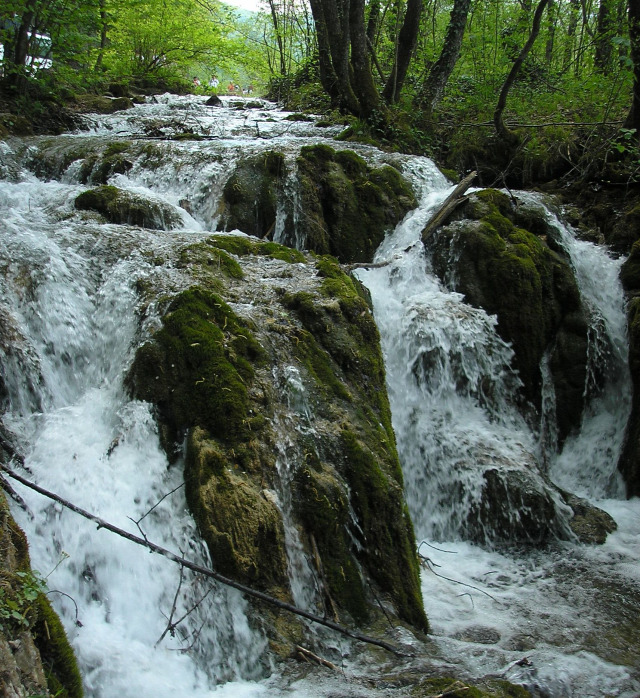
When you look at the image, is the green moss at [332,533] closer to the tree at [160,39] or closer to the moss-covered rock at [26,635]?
the moss-covered rock at [26,635]

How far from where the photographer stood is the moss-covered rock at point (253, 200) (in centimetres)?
801

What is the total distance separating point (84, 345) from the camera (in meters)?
4.73

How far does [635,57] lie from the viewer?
8.52 metres

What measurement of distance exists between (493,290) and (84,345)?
482 centimetres

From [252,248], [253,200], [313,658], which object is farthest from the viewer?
[253,200]

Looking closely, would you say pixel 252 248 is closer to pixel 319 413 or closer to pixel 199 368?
pixel 199 368

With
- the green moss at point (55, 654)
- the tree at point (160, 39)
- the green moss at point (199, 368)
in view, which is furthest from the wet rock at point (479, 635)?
the tree at point (160, 39)

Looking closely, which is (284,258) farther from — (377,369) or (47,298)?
(47,298)

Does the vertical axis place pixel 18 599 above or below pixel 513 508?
above

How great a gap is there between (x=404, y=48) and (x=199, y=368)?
10479 millimetres

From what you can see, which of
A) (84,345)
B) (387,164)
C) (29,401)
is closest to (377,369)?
(84,345)

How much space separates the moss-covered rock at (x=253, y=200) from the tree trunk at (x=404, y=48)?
5.45 metres

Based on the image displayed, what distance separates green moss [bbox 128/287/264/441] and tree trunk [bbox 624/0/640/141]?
23.1 feet

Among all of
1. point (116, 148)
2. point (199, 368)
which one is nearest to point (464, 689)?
point (199, 368)
